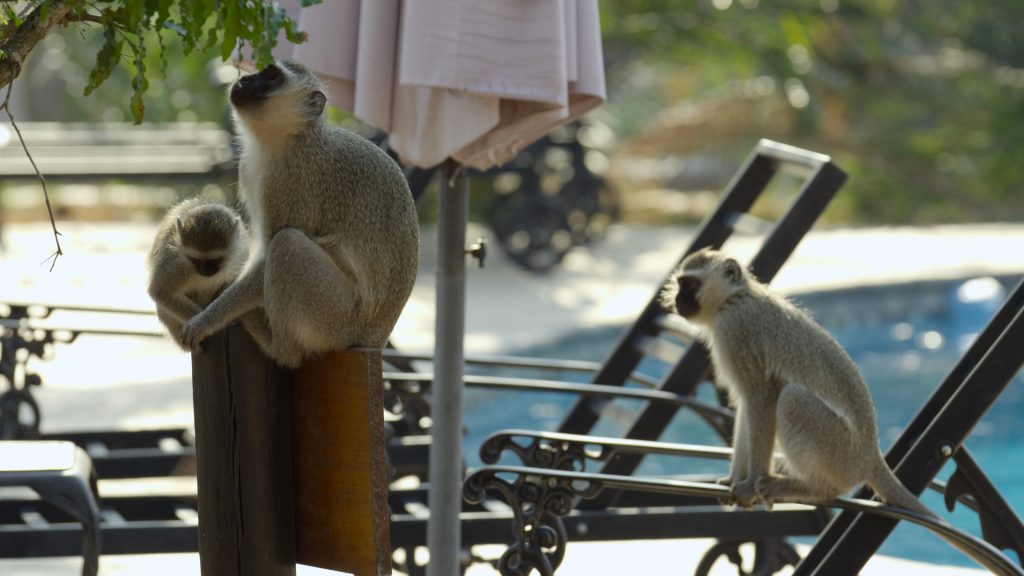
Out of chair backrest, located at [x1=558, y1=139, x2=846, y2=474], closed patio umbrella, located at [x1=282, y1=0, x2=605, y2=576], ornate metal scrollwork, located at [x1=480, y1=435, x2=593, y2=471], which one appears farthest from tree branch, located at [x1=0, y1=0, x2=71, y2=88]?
chair backrest, located at [x1=558, y1=139, x2=846, y2=474]

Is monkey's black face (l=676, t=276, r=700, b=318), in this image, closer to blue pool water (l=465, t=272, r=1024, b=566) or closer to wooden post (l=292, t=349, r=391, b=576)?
blue pool water (l=465, t=272, r=1024, b=566)

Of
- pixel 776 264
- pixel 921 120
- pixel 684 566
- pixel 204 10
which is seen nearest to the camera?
pixel 204 10

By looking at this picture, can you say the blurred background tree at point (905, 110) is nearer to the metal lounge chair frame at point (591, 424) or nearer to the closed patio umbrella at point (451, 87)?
the metal lounge chair frame at point (591, 424)

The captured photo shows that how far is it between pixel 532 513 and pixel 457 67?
0.97 metres

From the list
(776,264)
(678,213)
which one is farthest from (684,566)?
(678,213)

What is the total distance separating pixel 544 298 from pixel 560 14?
609cm

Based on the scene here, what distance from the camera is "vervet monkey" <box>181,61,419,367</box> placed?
7.61ft

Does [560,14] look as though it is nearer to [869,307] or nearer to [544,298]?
[544,298]

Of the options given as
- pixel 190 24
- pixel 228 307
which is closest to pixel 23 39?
pixel 190 24

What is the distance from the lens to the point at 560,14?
2.84 metres

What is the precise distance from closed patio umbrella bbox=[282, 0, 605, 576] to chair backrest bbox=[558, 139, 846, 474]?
0.72 meters

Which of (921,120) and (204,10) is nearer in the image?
(204,10)

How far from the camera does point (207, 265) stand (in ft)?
7.87

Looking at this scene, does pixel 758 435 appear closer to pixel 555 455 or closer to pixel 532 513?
pixel 555 455
